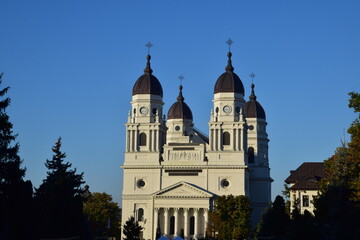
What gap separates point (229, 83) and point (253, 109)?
22586 millimetres

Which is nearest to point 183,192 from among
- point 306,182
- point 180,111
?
point 306,182

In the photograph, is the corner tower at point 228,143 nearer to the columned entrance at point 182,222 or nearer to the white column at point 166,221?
the columned entrance at point 182,222

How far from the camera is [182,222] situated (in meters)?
113

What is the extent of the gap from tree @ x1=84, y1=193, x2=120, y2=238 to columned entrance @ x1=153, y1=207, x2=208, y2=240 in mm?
6574

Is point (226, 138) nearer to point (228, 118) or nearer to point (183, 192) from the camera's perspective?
point (228, 118)

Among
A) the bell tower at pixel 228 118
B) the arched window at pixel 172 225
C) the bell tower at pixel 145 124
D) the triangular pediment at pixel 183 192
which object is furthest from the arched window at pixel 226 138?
the arched window at pixel 172 225

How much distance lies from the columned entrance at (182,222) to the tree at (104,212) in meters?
6.57

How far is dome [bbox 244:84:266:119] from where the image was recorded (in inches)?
5364

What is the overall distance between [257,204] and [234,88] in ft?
70.8

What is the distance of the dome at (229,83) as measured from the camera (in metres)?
115

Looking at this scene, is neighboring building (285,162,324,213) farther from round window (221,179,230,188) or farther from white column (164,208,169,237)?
white column (164,208,169,237)

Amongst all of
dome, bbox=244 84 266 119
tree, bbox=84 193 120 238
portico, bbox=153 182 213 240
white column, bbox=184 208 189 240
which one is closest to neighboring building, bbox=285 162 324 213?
portico, bbox=153 182 213 240

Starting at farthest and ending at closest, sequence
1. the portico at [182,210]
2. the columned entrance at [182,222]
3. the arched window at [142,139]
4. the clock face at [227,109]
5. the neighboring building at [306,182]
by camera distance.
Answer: the arched window at [142,139] → the clock face at [227,109] → the columned entrance at [182,222] → the portico at [182,210] → the neighboring building at [306,182]

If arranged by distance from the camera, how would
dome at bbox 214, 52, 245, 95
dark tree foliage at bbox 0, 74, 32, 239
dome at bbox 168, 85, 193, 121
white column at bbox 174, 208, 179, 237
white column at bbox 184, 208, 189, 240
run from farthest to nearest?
dome at bbox 168, 85, 193, 121 → dome at bbox 214, 52, 245, 95 → white column at bbox 174, 208, 179, 237 → white column at bbox 184, 208, 189, 240 → dark tree foliage at bbox 0, 74, 32, 239
